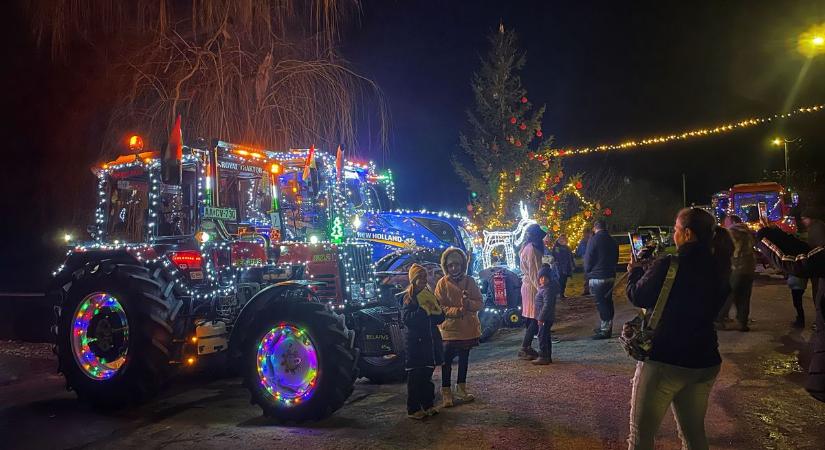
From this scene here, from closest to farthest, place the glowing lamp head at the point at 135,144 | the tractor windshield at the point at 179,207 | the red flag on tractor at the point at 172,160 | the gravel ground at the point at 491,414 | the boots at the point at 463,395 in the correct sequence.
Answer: the gravel ground at the point at 491,414 < the boots at the point at 463,395 < the red flag on tractor at the point at 172,160 < the tractor windshield at the point at 179,207 < the glowing lamp head at the point at 135,144

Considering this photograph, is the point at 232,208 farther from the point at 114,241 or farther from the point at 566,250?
the point at 566,250

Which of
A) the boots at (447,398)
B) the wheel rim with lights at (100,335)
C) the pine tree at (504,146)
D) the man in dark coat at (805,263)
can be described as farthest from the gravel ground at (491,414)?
the pine tree at (504,146)

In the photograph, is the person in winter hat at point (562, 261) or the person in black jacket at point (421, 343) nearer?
the person in black jacket at point (421, 343)

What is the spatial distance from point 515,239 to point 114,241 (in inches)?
408

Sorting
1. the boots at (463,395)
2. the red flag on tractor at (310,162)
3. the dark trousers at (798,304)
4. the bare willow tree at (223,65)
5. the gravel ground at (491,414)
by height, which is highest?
the bare willow tree at (223,65)

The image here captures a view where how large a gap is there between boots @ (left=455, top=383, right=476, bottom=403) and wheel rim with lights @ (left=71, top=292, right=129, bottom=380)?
3.70 metres

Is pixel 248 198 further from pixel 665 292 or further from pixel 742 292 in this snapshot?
pixel 742 292

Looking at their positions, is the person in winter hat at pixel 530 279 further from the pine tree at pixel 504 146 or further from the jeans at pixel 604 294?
the pine tree at pixel 504 146

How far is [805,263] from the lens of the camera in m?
3.73

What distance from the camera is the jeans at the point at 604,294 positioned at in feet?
29.2

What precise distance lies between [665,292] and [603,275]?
586 centimetres

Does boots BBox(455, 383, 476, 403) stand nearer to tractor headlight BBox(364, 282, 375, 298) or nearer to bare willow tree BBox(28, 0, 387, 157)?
tractor headlight BBox(364, 282, 375, 298)

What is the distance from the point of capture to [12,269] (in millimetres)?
19797

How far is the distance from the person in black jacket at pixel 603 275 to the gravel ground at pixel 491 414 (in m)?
0.74
